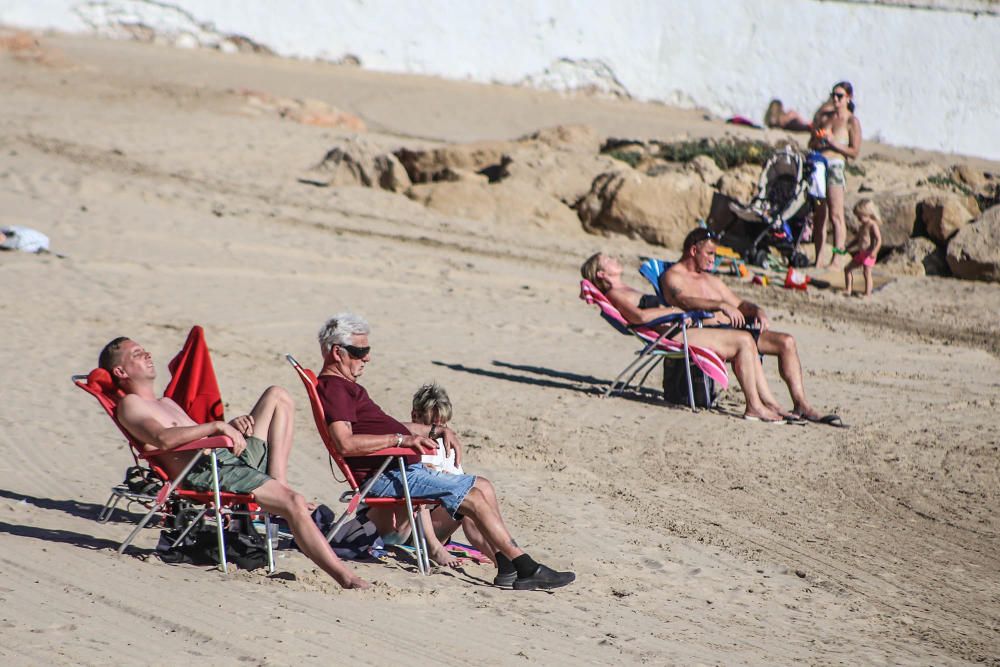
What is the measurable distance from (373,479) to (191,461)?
29.8 inches

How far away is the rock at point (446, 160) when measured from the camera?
1675 cm

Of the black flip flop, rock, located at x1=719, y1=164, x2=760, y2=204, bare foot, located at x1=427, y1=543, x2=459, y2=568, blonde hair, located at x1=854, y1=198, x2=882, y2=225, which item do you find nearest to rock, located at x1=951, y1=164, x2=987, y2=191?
blonde hair, located at x1=854, y1=198, x2=882, y2=225

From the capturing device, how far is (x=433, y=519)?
18.9ft

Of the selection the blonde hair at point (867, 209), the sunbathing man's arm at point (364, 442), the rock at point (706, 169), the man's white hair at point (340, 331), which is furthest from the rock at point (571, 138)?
the sunbathing man's arm at point (364, 442)

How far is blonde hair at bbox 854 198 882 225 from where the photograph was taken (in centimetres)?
1437

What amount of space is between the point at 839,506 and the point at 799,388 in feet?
6.27

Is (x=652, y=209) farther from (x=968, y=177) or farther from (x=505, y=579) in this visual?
(x=505, y=579)

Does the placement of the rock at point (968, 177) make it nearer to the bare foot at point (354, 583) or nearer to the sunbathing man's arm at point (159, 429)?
the bare foot at point (354, 583)

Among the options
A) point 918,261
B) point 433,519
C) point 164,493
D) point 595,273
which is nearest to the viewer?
point 164,493

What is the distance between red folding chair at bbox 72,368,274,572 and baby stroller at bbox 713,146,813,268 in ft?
32.9

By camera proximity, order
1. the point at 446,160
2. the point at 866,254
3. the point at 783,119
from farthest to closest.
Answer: the point at 783,119 → the point at 446,160 → the point at 866,254

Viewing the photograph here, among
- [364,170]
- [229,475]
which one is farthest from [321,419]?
[364,170]

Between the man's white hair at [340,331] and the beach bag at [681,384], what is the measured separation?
3.99m

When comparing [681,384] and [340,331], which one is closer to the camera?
[340,331]
